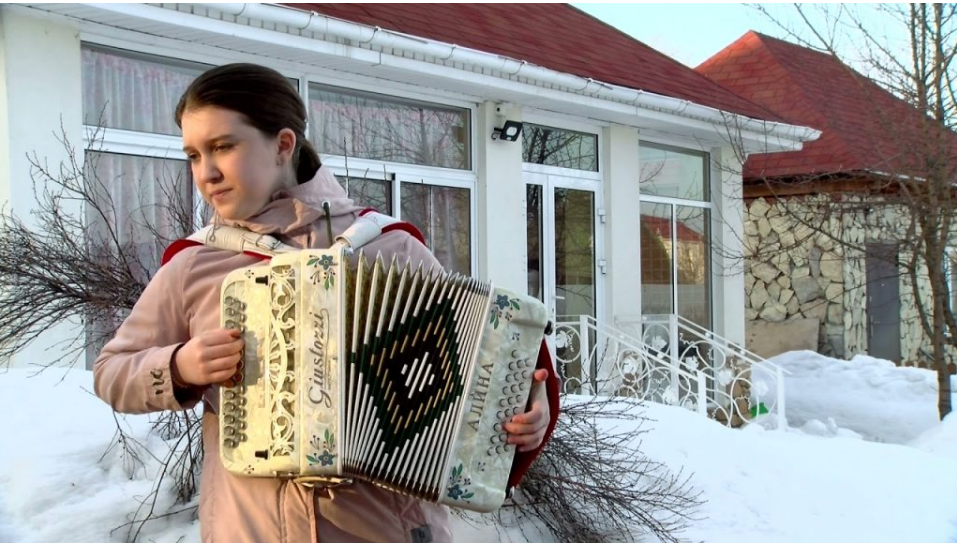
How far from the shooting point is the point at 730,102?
9.65 metres

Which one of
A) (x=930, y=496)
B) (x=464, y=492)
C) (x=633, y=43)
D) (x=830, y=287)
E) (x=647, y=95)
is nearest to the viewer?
(x=464, y=492)

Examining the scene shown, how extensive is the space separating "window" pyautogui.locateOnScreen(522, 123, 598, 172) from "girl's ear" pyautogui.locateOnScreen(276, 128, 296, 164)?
5.96 m

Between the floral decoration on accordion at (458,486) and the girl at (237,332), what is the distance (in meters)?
0.13

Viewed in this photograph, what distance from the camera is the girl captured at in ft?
5.43

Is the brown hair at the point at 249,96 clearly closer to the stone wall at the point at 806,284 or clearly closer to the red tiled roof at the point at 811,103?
the red tiled roof at the point at 811,103

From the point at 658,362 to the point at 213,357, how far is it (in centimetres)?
728

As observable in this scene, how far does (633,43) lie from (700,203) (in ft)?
6.93

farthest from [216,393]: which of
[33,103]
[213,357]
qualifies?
[33,103]

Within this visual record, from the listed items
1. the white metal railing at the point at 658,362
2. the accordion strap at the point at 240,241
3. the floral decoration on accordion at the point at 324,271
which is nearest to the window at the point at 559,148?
the white metal railing at the point at 658,362

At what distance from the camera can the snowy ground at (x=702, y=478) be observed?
3438 millimetres

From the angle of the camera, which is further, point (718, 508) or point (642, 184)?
point (642, 184)

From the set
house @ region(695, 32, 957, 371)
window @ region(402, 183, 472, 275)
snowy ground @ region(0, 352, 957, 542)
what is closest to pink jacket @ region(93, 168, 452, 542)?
snowy ground @ region(0, 352, 957, 542)

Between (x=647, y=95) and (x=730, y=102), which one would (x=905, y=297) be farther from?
(x=647, y=95)

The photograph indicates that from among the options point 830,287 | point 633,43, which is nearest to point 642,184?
point 633,43
